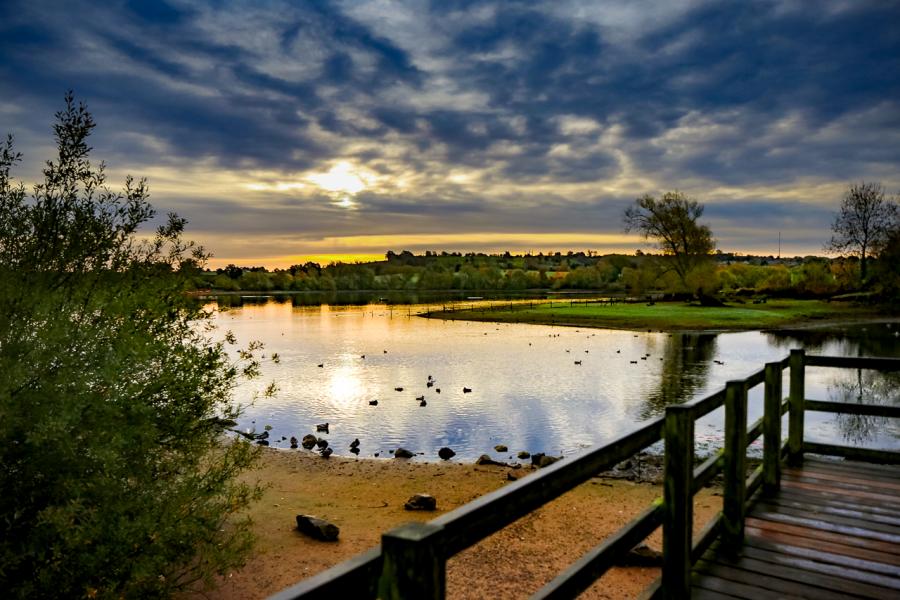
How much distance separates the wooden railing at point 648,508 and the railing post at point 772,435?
0.01 metres

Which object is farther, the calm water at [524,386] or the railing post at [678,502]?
the calm water at [524,386]

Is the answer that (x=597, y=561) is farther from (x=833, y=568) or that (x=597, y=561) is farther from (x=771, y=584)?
(x=833, y=568)

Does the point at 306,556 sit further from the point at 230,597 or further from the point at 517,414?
the point at 517,414

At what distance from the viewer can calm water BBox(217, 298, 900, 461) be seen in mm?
21109

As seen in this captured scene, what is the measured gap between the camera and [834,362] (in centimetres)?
804

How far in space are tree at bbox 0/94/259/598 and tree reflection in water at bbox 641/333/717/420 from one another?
12017 millimetres

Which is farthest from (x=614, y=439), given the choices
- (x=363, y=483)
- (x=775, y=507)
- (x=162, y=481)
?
(x=363, y=483)

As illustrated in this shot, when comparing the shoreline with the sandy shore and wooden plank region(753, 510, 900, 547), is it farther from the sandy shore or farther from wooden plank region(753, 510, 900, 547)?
wooden plank region(753, 510, 900, 547)

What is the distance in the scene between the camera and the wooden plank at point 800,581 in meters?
4.84

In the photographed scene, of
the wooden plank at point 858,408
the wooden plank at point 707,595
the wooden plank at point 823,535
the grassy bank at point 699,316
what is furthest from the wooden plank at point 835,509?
the grassy bank at point 699,316

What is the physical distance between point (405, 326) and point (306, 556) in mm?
59544

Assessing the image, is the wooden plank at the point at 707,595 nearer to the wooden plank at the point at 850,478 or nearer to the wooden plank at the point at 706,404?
the wooden plank at the point at 706,404

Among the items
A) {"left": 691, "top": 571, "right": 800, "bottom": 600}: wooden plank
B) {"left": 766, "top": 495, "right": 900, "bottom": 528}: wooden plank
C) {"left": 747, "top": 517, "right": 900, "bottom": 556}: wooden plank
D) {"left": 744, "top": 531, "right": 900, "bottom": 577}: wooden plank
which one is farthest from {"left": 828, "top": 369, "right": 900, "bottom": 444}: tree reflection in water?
{"left": 691, "top": 571, "right": 800, "bottom": 600}: wooden plank

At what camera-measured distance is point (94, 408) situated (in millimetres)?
7328
